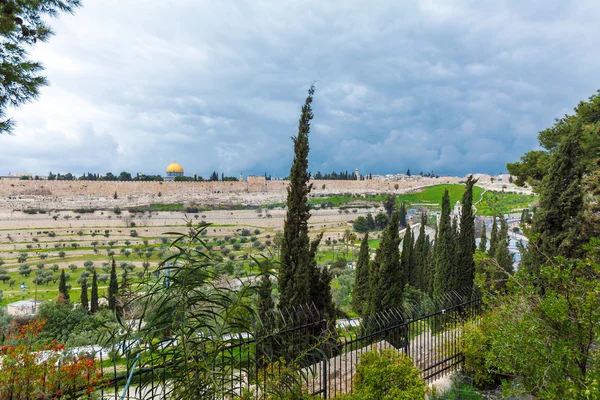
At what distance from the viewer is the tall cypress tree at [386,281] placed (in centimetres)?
942

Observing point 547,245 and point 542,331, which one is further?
point 547,245

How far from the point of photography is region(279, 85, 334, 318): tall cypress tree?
7.55 metres

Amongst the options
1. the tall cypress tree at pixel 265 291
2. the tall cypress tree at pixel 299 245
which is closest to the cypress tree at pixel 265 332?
the tall cypress tree at pixel 265 291

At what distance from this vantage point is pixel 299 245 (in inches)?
313

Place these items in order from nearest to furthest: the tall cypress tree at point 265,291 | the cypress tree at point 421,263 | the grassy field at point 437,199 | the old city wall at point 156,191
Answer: the tall cypress tree at point 265,291 < the cypress tree at point 421,263 < the grassy field at point 437,199 < the old city wall at point 156,191

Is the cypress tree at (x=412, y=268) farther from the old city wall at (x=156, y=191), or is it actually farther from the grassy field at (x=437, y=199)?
the old city wall at (x=156, y=191)

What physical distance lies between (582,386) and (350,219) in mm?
59405

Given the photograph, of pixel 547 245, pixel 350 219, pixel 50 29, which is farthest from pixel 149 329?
pixel 350 219

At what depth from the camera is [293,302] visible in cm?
742

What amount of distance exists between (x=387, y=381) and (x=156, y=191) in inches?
3041

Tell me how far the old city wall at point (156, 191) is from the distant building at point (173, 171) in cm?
686

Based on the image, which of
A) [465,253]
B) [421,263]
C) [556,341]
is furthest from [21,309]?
[556,341]

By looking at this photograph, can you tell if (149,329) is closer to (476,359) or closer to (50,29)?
(50,29)

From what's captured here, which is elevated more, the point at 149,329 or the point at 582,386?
the point at 149,329
